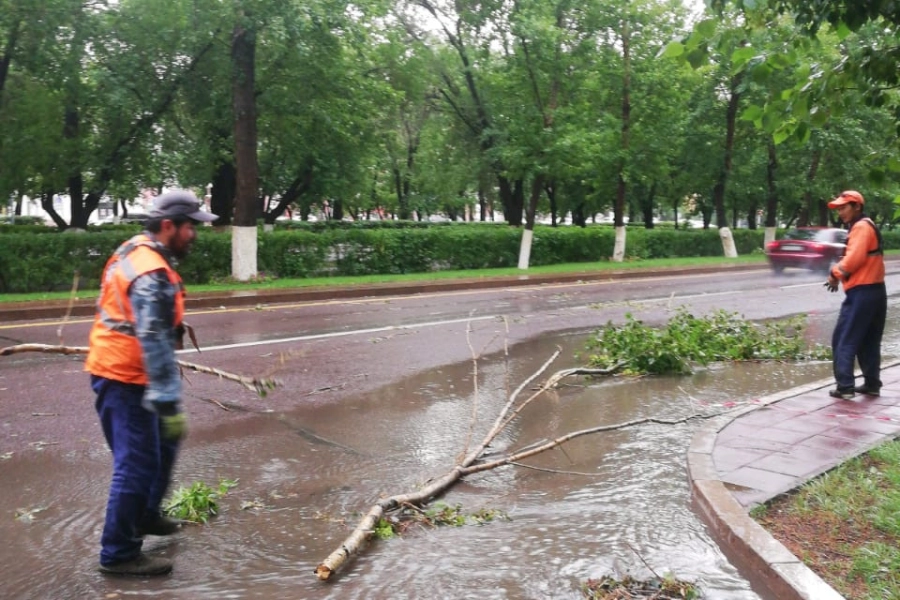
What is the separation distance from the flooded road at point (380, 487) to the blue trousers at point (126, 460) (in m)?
0.18

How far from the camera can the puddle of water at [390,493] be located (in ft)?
12.5

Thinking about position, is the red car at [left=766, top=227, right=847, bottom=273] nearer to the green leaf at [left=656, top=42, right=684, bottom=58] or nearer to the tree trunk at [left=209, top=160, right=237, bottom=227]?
the tree trunk at [left=209, top=160, right=237, bottom=227]

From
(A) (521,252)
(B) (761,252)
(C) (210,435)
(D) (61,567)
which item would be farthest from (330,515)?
(B) (761,252)

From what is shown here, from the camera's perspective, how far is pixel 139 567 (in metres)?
3.75

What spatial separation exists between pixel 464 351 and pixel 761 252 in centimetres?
2841

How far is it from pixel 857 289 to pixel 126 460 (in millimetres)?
6078

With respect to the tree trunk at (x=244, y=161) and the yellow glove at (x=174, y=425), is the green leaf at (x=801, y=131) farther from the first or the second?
the tree trunk at (x=244, y=161)

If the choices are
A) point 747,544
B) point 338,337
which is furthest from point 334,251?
point 747,544

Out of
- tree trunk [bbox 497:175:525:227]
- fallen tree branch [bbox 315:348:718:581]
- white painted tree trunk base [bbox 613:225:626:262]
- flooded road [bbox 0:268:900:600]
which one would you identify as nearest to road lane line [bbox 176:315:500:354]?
flooded road [bbox 0:268:900:600]

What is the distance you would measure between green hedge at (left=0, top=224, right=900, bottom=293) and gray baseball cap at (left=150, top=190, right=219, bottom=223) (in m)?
13.5

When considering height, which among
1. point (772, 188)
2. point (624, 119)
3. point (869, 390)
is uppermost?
point (624, 119)

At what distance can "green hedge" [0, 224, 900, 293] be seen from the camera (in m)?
15.6

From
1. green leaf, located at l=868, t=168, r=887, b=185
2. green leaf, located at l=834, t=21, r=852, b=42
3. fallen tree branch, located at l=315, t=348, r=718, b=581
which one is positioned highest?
green leaf, located at l=834, t=21, r=852, b=42

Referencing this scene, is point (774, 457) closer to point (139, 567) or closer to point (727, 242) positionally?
point (139, 567)
